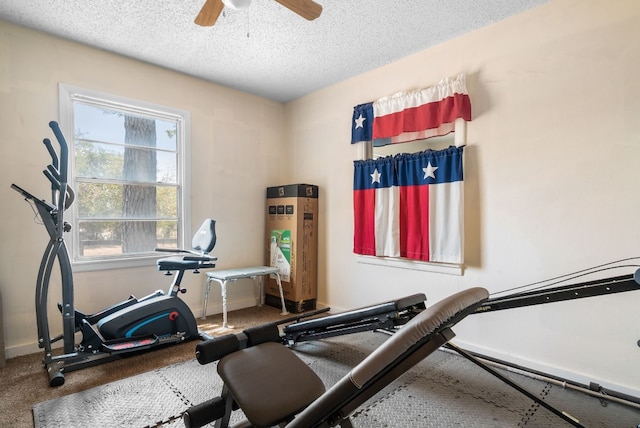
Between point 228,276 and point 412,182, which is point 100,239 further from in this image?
point 412,182

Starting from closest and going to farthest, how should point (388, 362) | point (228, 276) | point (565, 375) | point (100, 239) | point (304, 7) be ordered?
point (388, 362)
point (304, 7)
point (565, 375)
point (100, 239)
point (228, 276)

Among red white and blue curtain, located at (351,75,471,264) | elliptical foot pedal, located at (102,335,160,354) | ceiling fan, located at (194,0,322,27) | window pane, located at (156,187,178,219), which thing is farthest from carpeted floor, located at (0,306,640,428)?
ceiling fan, located at (194,0,322,27)

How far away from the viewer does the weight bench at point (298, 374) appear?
37.1 inches

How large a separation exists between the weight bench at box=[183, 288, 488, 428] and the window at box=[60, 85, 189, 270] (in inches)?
89.0

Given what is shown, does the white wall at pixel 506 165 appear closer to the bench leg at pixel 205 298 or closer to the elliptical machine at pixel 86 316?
the bench leg at pixel 205 298

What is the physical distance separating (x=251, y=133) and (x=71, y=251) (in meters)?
→ 2.35

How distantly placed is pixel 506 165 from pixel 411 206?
2.82 feet

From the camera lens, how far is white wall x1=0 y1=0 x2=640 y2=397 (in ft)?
7.14

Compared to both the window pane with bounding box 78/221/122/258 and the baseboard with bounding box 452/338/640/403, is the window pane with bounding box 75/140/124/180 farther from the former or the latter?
the baseboard with bounding box 452/338/640/403

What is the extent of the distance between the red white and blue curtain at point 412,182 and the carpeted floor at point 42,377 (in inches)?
78.4

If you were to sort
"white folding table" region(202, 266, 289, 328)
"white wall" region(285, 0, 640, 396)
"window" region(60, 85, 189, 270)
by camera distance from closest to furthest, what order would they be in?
"white wall" region(285, 0, 640, 396) → "window" region(60, 85, 189, 270) → "white folding table" region(202, 266, 289, 328)

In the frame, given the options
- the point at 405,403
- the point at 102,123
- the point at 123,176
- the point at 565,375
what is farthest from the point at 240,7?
the point at 565,375

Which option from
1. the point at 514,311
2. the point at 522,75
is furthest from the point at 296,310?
the point at 522,75

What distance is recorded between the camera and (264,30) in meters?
2.78
